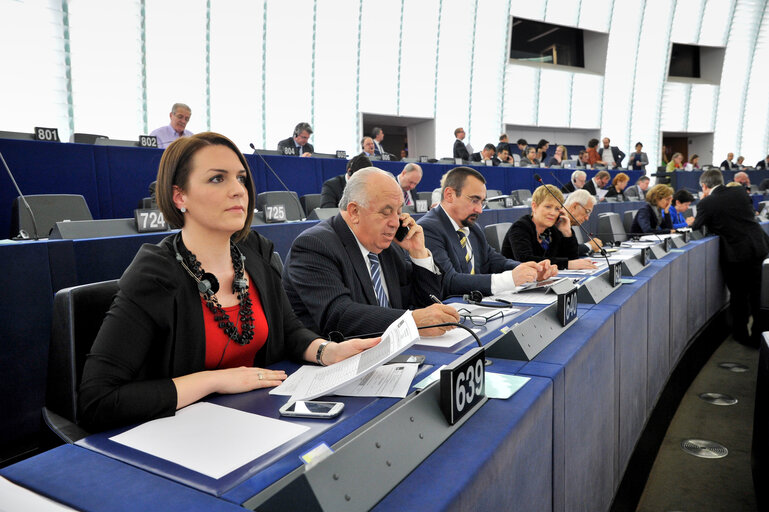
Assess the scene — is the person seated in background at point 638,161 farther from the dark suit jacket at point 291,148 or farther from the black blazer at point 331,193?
the black blazer at point 331,193

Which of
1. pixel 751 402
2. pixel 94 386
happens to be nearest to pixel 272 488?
pixel 94 386

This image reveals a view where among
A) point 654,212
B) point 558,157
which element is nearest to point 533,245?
point 654,212

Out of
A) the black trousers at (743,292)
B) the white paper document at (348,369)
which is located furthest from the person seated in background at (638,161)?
the white paper document at (348,369)

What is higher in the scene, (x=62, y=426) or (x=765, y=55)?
(x=765, y=55)

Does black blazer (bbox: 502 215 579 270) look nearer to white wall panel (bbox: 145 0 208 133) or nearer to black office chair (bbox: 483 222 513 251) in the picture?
black office chair (bbox: 483 222 513 251)

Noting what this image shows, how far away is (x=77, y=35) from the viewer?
6.71m

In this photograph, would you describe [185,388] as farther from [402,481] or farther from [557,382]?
[557,382]

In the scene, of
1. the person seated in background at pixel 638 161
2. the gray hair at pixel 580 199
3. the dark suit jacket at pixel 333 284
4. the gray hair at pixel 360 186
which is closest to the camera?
the dark suit jacket at pixel 333 284

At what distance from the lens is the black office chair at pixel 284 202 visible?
4.50 metres

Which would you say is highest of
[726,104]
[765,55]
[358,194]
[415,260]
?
[765,55]

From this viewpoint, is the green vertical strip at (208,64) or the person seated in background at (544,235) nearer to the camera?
the person seated in background at (544,235)

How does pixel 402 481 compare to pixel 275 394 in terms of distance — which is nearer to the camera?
pixel 402 481

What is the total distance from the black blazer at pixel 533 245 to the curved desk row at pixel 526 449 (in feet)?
3.42

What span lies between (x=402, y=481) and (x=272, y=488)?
0.16 meters
